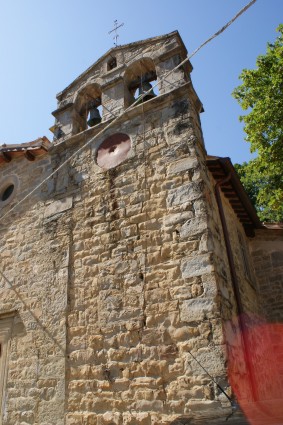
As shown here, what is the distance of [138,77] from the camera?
6.71 meters

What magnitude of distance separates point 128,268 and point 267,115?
18.0 feet

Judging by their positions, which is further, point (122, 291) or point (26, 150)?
point (26, 150)

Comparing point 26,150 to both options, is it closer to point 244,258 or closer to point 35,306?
point 35,306

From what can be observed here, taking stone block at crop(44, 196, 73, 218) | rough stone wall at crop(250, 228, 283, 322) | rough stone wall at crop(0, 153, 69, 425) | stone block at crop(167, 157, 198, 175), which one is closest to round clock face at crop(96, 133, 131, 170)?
stone block at crop(44, 196, 73, 218)

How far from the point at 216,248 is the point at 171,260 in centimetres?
57

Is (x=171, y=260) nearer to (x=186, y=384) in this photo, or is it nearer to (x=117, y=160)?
(x=186, y=384)

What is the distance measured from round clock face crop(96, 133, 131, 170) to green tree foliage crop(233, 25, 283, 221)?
3.99 meters

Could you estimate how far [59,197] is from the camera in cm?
621

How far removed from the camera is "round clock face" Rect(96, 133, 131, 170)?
5730 mm

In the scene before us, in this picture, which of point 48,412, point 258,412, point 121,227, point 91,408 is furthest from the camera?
point 121,227

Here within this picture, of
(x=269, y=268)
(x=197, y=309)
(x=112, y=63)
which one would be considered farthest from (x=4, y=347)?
(x=112, y=63)

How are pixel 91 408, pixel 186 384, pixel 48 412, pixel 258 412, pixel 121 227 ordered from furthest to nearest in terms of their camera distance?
pixel 121 227 < pixel 48 412 < pixel 91 408 < pixel 186 384 < pixel 258 412

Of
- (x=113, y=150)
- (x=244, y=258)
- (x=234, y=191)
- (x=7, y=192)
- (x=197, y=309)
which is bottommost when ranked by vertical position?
(x=197, y=309)

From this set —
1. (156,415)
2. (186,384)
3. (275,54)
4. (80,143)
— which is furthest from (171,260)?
(275,54)
